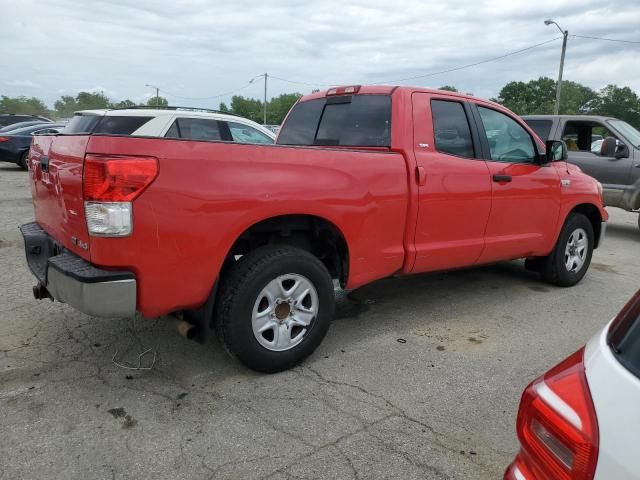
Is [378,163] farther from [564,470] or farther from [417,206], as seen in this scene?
[564,470]

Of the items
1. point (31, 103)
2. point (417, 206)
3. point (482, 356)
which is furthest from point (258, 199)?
point (31, 103)

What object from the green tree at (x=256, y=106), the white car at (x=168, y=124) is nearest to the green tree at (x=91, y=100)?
the green tree at (x=256, y=106)

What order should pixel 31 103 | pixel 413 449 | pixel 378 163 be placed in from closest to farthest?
pixel 413 449 → pixel 378 163 → pixel 31 103

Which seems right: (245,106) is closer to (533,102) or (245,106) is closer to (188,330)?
(533,102)

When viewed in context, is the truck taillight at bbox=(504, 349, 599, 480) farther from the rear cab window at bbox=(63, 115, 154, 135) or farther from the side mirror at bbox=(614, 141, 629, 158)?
the side mirror at bbox=(614, 141, 629, 158)

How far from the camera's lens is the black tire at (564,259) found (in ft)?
17.3

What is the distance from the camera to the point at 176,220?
272 centimetres

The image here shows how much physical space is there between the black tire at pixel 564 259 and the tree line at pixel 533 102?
59.3m

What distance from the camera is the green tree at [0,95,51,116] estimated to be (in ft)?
279

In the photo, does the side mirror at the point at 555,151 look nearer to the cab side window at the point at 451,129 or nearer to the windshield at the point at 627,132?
the cab side window at the point at 451,129

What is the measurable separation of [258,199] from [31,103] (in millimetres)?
107017

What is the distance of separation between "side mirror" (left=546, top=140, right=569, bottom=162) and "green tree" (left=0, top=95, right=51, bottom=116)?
93607 millimetres

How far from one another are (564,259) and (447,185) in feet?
7.10

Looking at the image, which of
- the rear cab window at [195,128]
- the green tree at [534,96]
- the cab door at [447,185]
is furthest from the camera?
the green tree at [534,96]
